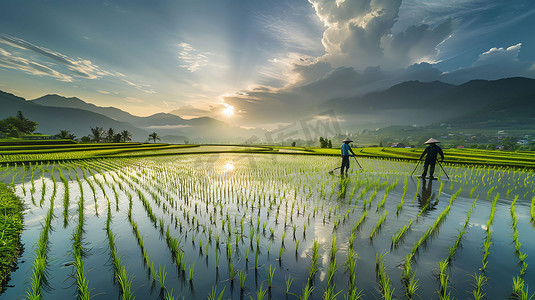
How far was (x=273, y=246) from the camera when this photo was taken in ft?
13.0

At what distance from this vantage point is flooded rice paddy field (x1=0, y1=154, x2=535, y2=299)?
2.82 metres

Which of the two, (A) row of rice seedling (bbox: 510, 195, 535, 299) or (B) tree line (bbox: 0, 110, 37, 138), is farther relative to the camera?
(B) tree line (bbox: 0, 110, 37, 138)

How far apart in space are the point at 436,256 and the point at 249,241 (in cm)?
359

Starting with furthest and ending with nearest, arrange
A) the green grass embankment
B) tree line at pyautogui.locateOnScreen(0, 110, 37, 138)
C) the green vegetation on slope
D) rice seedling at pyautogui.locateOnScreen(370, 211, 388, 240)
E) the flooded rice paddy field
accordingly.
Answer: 1. tree line at pyautogui.locateOnScreen(0, 110, 37, 138)
2. the green grass embankment
3. rice seedling at pyautogui.locateOnScreen(370, 211, 388, 240)
4. the green vegetation on slope
5. the flooded rice paddy field

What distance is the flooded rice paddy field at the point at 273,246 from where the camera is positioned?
2820mm

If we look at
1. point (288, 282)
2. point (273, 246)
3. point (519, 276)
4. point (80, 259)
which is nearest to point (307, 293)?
point (288, 282)

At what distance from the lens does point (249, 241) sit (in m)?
4.15

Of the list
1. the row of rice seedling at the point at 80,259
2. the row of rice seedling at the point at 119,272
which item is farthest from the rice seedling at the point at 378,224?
the row of rice seedling at the point at 80,259

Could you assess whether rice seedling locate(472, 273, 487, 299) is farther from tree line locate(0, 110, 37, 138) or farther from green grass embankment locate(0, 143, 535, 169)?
tree line locate(0, 110, 37, 138)

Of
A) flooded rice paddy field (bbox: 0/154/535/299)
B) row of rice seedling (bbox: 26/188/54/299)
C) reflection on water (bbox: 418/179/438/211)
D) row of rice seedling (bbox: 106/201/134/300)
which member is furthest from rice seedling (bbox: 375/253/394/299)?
row of rice seedling (bbox: 26/188/54/299)

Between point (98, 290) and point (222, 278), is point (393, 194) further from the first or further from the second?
point (98, 290)

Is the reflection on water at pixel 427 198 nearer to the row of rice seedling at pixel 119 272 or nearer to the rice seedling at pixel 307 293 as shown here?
the rice seedling at pixel 307 293

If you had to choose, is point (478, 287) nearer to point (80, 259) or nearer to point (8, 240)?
point (80, 259)

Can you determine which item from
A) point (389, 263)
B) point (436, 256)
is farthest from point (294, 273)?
point (436, 256)
